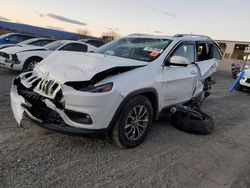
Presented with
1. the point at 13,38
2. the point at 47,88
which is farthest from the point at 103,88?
the point at 13,38

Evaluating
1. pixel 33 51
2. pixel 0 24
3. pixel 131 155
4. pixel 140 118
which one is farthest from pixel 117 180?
pixel 0 24

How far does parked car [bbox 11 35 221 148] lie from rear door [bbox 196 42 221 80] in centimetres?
103

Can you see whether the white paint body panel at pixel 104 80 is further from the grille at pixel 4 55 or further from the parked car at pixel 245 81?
the parked car at pixel 245 81

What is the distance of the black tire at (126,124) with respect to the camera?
3.29 meters

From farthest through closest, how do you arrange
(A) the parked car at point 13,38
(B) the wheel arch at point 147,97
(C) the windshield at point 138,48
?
(A) the parked car at point 13,38 < (C) the windshield at point 138,48 < (B) the wheel arch at point 147,97

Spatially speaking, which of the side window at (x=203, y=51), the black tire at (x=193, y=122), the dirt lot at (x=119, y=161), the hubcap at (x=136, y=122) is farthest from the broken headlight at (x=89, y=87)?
the side window at (x=203, y=51)

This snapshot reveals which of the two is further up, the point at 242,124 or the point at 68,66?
the point at 68,66

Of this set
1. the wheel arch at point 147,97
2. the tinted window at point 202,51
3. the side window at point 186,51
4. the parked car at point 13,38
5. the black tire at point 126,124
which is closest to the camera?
the wheel arch at point 147,97

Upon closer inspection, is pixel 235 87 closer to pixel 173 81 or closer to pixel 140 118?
pixel 173 81

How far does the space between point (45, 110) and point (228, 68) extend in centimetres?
3037

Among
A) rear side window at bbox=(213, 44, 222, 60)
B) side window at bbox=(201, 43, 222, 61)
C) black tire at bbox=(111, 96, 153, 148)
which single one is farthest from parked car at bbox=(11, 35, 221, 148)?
rear side window at bbox=(213, 44, 222, 60)

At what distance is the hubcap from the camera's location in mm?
3471

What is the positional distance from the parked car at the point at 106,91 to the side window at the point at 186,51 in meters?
0.03

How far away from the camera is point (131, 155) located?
3.44m
